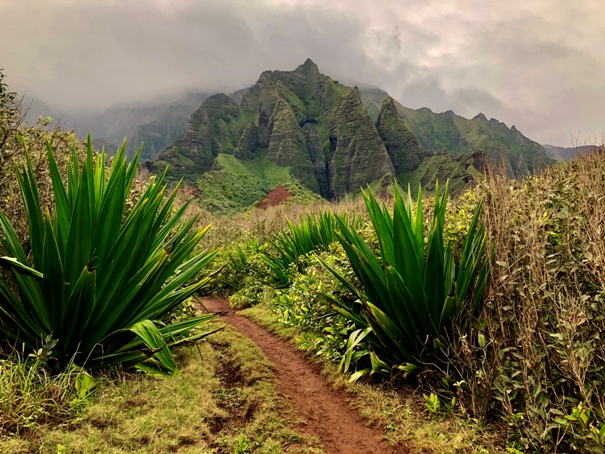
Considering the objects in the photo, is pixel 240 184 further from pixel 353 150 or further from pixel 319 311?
pixel 319 311

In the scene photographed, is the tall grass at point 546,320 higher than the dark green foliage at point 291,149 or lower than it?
lower

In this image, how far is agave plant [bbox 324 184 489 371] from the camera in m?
3.58

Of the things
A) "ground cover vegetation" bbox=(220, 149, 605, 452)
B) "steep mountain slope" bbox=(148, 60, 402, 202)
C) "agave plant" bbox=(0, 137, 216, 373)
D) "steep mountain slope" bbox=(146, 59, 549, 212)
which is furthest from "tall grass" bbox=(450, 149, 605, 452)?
"steep mountain slope" bbox=(148, 60, 402, 202)

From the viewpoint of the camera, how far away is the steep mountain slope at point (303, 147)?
92000 millimetres

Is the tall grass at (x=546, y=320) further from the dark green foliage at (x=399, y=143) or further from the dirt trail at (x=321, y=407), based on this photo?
the dark green foliage at (x=399, y=143)

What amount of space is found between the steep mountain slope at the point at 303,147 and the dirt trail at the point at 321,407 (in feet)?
231

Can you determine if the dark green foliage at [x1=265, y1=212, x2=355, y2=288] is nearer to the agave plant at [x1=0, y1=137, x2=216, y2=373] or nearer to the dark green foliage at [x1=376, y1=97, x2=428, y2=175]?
the agave plant at [x1=0, y1=137, x2=216, y2=373]

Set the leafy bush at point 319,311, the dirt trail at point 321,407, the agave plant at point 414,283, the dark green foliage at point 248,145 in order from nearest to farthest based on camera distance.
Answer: the dirt trail at point 321,407
the agave plant at point 414,283
the leafy bush at point 319,311
the dark green foliage at point 248,145

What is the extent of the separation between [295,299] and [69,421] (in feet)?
14.9

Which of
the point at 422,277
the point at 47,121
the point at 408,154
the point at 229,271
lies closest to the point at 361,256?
the point at 422,277

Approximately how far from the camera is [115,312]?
10.7 feet

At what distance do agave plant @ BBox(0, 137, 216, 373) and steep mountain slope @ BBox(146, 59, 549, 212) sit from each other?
71810 millimetres

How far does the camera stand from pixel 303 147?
10925 cm

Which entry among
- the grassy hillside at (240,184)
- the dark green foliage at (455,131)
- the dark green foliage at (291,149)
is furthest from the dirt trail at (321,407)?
the dark green foliage at (455,131)
